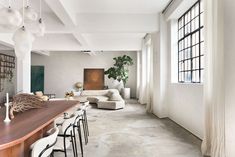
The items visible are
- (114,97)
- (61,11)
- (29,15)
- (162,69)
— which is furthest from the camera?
(114,97)

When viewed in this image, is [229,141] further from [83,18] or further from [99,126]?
[83,18]

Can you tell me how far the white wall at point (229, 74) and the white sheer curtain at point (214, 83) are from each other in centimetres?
7

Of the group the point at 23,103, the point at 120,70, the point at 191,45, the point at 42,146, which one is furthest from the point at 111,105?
the point at 42,146

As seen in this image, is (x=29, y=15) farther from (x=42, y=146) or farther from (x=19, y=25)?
(x=42, y=146)

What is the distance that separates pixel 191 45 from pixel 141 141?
2.58 meters

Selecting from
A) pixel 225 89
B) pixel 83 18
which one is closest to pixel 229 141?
pixel 225 89

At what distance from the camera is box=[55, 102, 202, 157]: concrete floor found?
3428mm

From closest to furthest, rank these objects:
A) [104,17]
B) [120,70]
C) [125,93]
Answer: [104,17] < [120,70] < [125,93]

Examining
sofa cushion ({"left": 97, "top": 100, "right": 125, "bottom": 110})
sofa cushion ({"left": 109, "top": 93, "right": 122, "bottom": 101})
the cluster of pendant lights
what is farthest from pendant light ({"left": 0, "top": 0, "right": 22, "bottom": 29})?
sofa cushion ({"left": 109, "top": 93, "right": 122, "bottom": 101})

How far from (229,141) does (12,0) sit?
525cm

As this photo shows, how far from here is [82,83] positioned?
14172 millimetres

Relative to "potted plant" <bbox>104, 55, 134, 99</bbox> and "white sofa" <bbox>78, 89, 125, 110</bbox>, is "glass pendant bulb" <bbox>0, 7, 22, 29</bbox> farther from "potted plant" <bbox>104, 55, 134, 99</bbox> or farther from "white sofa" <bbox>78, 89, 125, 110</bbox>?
"potted plant" <bbox>104, 55, 134, 99</bbox>

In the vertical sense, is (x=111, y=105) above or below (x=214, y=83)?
below

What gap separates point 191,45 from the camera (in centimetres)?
512
